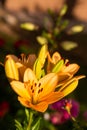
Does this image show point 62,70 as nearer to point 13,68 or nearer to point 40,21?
point 13,68

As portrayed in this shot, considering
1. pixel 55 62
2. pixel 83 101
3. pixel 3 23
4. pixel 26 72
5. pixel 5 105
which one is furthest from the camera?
pixel 3 23

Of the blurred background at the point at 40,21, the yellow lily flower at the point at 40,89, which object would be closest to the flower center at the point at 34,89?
the yellow lily flower at the point at 40,89

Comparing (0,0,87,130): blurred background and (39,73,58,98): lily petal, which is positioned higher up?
(39,73,58,98): lily petal

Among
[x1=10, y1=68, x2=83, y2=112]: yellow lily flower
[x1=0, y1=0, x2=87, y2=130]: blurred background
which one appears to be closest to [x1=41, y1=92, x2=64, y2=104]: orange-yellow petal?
[x1=10, y1=68, x2=83, y2=112]: yellow lily flower

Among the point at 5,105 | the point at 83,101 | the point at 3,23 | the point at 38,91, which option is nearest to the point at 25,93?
the point at 38,91

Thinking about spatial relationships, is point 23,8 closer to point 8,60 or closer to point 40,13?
point 40,13

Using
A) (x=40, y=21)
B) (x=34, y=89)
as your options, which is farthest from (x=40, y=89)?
(x=40, y=21)

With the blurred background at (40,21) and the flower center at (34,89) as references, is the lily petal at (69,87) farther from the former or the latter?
the blurred background at (40,21)

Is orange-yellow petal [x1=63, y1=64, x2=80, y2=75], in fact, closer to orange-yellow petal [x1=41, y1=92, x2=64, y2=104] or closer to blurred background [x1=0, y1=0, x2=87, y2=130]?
orange-yellow petal [x1=41, y1=92, x2=64, y2=104]
